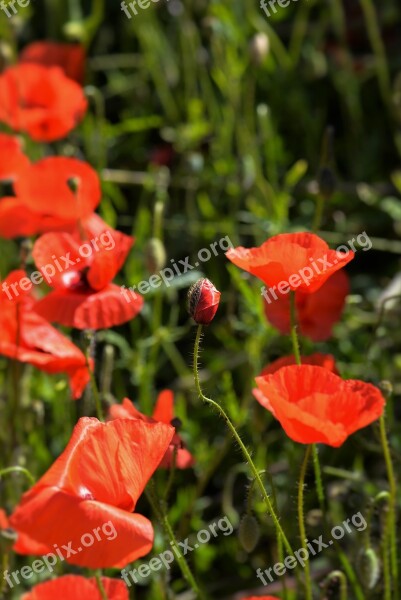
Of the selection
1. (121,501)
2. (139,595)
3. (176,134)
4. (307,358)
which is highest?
(121,501)

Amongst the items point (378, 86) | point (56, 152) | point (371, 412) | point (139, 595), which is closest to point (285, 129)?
point (378, 86)

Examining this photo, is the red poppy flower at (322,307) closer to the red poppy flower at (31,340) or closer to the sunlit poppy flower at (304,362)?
the sunlit poppy flower at (304,362)

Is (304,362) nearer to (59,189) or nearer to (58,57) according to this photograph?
(59,189)

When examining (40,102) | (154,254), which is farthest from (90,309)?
(40,102)

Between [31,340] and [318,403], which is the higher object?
[318,403]

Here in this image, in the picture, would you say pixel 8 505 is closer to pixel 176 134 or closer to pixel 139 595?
pixel 139 595

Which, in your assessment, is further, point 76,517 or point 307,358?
point 307,358

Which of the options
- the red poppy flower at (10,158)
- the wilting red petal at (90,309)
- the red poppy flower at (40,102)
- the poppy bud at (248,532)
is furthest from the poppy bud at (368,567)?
the red poppy flower at (40,102)
